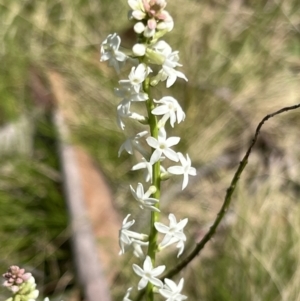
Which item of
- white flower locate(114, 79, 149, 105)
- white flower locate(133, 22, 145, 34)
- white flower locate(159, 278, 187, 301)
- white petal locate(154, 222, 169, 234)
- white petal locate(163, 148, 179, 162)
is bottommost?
white flower locate(159, 278, 187, 301)

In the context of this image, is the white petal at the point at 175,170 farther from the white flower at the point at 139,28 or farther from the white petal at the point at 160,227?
the white flower at the point at 139,28

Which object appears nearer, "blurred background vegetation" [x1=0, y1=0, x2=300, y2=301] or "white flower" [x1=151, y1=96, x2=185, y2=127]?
"white flower" [x1=151, y1=96, x2=185, y2=127]

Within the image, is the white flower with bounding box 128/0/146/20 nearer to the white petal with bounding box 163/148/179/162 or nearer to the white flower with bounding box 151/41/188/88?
the white flower with bounding box 151/41/188/88

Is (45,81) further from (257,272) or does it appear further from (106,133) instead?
(257,272)

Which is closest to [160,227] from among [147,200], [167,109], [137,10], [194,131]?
[147,200]

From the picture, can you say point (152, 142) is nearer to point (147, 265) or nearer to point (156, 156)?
point (156, 156)

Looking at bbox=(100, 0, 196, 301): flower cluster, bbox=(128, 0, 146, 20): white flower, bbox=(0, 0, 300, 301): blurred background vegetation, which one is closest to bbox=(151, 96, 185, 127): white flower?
bbox=(100, 0, 196, 301): flower cluster

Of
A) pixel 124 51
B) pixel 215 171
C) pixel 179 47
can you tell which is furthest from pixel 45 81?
pixel 124 51
